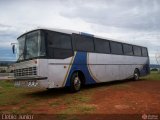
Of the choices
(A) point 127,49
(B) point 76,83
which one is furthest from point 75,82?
(A) point 127,49

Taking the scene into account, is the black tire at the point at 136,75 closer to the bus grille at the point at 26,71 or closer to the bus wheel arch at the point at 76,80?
the bus wheel arch at the point at 76,80

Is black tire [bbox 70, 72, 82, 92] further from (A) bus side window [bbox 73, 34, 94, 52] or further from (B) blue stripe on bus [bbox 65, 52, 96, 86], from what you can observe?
(A) bus side window [bbox 73, 34, 94, 52]

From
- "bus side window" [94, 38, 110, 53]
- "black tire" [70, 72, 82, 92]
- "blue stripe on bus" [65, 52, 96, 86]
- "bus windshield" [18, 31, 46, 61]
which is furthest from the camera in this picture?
"bus side window" [94, 38, 110, 53]

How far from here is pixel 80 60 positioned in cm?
1483

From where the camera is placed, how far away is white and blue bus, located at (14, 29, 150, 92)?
12445mm

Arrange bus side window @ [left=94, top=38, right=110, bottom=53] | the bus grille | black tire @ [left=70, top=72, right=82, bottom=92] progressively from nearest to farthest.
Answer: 1. the bus grille
2. black tire @ [left=70, top=72, right=82, bottom=92]
3. bus side window @ [left=94, top=38, right=110, bottom=53]

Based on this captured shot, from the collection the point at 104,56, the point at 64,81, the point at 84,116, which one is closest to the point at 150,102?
the point at 84,116

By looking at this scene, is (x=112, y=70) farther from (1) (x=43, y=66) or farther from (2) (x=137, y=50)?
(1) (x=43, y=66)

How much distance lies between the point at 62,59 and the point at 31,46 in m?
1.56

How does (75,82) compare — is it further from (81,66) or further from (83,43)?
(83,43)

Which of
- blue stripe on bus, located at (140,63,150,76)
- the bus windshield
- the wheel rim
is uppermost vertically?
the bus windshield

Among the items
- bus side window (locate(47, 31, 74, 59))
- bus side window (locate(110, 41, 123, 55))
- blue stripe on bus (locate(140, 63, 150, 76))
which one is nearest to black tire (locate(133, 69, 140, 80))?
blue stripe on bus (locate(140, 63, 150, 76))

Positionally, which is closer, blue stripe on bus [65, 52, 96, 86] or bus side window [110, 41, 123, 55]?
blue stripe on bus [65, 52, 96, 86]

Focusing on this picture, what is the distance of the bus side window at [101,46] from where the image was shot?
16.9m
